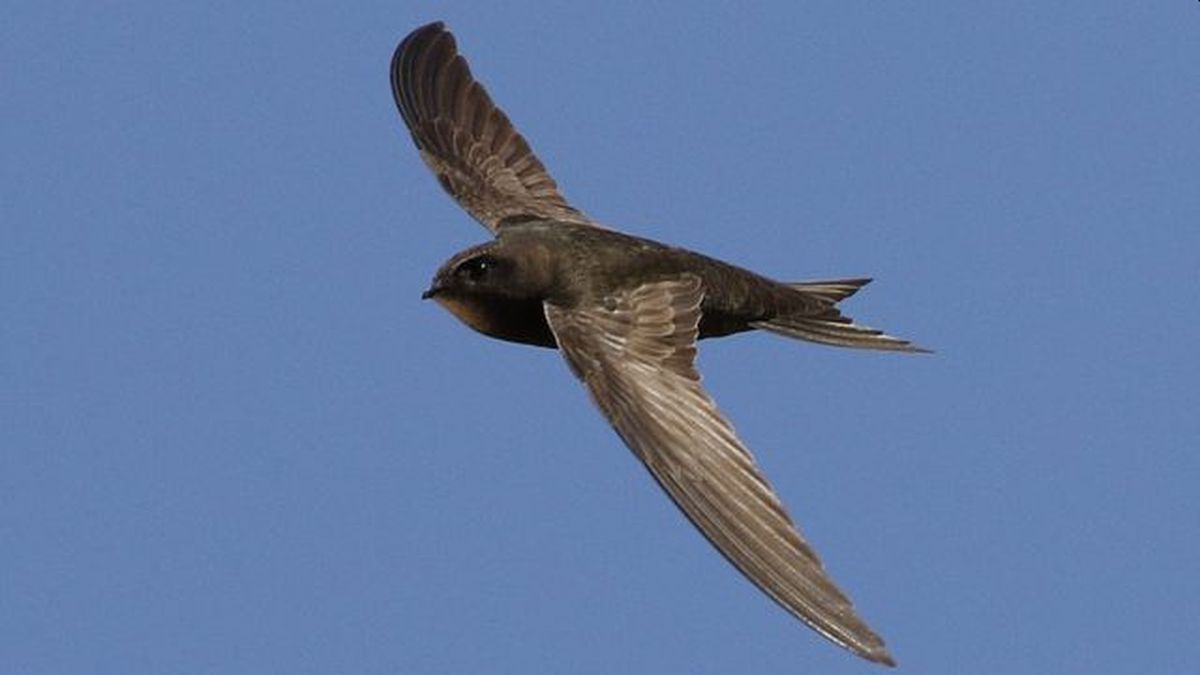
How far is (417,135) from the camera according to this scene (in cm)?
923

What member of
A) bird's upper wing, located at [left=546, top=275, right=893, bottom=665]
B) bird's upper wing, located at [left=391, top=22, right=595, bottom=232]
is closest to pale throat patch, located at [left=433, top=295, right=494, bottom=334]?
bird's upper wing, located at [left=546, top=275, right=893, bottom=665]

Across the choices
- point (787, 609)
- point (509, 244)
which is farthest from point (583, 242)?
point (787, 609)

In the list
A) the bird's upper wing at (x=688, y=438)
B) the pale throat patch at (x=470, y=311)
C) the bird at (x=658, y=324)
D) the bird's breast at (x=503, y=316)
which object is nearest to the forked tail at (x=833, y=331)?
the bird at (x=658, y=324)

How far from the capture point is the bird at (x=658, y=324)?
22.2ft

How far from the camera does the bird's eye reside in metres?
7.79

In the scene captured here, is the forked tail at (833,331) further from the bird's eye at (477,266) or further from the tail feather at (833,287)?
the bird's eye at (477,266)

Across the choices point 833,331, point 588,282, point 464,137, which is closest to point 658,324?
point 588,282

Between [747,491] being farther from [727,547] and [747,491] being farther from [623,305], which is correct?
[623,305]

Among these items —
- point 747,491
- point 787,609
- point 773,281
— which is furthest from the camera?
point 773,281

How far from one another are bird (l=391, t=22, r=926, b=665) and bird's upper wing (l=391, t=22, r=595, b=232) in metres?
0.01

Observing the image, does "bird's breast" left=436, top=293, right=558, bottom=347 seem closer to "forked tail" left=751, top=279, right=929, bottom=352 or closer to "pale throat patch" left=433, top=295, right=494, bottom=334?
"pale throat patch" left=433, top=295, right=494, bottom=334

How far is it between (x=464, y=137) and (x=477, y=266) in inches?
58.9

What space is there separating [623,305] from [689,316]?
21 cm

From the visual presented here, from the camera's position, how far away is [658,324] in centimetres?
765
